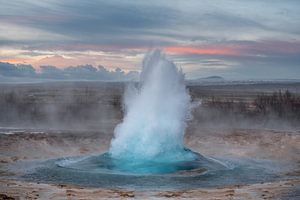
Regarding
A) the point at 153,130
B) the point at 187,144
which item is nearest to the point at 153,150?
the point at 153,130

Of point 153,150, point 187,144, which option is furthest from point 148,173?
point 187,144

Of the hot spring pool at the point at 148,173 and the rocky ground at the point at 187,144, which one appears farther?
the hot spring pool at the point at 148,173

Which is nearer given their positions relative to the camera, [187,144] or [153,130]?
[153,130]

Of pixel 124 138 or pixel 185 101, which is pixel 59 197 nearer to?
pixel 124 138

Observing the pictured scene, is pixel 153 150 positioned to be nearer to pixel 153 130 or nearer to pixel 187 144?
pixel 153 130

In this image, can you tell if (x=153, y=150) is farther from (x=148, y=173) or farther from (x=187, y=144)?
(x=187, y=144)

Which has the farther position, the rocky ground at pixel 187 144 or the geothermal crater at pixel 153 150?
the geothermal crater at pixel 153 150

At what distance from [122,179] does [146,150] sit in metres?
3.28

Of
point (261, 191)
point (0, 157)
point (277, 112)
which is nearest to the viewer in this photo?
point (261, 191)

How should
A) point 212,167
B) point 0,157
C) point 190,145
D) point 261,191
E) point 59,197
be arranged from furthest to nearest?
point 190,145 < point 0,157 < point 212,167 < point 261,191 < point 59,197

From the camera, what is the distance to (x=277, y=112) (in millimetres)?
58188

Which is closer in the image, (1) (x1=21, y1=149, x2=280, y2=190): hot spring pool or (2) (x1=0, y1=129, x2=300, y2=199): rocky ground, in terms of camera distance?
(2) (x1=0, y1=129, x2=300, y2=199): rocky ground

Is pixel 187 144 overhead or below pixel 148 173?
below

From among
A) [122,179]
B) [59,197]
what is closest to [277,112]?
[122,179]
